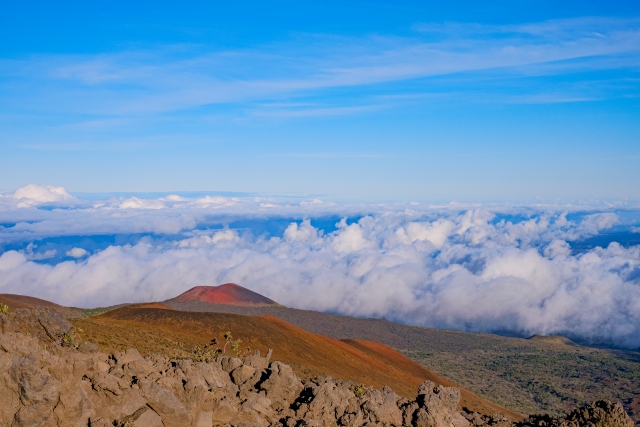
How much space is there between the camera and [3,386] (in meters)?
15.8

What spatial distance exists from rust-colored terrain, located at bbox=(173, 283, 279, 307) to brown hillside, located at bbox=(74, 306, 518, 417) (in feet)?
203

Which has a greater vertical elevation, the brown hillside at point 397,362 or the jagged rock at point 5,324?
the jagged rock at point 5,324

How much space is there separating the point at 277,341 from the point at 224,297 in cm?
7853

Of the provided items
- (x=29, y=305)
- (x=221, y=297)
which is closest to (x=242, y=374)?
(x=29, y=305)

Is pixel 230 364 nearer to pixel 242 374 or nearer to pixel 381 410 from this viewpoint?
pixel 242 374

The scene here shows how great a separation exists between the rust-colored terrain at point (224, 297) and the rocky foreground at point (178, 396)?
335 feet

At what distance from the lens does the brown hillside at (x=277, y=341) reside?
4306 centimetres

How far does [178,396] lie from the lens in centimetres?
1812

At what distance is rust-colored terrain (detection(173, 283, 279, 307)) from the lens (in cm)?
12406

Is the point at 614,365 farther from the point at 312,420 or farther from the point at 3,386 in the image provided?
the point at 3,386

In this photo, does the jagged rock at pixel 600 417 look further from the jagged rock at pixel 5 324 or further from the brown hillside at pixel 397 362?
the brown hillside at pixel 397 362

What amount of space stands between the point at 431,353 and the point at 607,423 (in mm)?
88812

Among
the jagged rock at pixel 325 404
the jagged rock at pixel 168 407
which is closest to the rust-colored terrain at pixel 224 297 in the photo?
the jagged rock at pixel 325 404

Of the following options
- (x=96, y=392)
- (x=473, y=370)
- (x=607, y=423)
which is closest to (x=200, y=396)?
(x=96, y=392)
